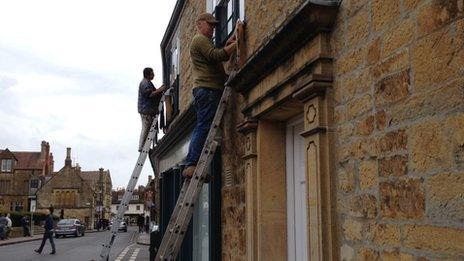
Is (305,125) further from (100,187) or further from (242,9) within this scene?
(100,187)

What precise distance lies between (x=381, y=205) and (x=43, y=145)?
9047 centimetres

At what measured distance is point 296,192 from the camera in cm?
473

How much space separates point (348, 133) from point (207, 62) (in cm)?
286

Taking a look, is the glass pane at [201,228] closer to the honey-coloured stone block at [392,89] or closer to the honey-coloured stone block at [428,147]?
the honey-coloured stone block at [392,89]

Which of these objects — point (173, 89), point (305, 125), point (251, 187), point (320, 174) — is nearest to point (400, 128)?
point (320, 174)

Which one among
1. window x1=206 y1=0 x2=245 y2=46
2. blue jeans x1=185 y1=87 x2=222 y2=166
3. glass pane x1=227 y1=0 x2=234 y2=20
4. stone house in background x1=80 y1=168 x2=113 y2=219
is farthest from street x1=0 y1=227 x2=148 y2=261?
stone house in background x1=80 y1=168 x2=113 y2=219

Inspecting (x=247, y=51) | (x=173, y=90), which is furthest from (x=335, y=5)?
(x=173, y=90)

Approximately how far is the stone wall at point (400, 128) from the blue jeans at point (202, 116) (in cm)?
240

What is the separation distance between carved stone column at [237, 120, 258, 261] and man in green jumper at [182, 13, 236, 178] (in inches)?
29.2

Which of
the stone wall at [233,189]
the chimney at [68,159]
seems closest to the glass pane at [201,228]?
the stone wall at [233,189]

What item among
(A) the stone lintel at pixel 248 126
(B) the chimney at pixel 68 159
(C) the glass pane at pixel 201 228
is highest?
(B) the chimney at pixel 68 159

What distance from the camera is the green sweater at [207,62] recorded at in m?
5.74

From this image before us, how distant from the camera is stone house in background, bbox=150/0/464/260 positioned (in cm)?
252

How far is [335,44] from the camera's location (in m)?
3.65
